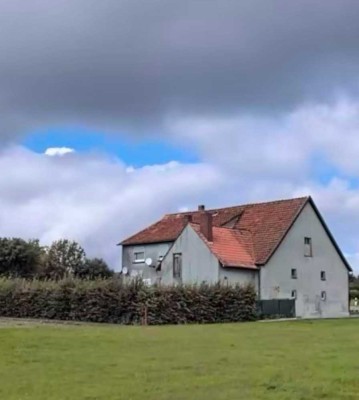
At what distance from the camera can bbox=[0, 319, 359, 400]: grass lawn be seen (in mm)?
10562

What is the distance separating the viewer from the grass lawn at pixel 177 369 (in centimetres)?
1056

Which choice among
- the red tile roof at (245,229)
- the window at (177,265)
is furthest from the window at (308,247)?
the window at (177,265)

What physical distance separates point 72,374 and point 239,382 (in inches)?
116

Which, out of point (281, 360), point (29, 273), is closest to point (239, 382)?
point (281, 360)

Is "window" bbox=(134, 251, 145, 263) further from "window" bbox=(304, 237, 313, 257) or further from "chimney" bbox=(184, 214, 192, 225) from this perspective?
"window" bbox=(304, 237, 313, 257)

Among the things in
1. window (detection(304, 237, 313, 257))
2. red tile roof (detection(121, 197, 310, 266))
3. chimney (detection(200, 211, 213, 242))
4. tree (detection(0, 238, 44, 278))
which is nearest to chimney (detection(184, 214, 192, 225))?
red tile roof (detection(121, 197, 310, 266))

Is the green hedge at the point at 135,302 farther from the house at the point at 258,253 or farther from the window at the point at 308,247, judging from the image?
the window at the point at 308,247

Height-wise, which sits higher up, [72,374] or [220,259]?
[220,259]

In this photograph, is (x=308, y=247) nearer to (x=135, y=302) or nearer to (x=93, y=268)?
(x=135, y=302)

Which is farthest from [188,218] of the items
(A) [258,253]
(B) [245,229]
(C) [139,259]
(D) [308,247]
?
(D) [308,247]

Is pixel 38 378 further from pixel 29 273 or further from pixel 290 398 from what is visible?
pixel 29 273

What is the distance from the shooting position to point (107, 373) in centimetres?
1297

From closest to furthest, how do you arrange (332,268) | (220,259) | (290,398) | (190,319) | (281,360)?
(290,398) → (281,360) → (190,319) → (220,259) → (332,268)

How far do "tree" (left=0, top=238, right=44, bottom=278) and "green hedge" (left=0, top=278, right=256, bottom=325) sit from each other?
1439 inches
